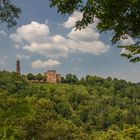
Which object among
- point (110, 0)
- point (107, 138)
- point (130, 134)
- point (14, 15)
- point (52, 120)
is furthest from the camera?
point (130, 134)

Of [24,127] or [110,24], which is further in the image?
A: [24,127]

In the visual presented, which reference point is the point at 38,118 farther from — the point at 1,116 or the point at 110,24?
the point at 110,24

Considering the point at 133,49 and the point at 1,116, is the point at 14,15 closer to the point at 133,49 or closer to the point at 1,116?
the point at 133,49

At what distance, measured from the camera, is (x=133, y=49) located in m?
10.9

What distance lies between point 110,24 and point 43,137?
69.0 meters

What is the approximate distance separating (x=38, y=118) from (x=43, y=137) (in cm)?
321

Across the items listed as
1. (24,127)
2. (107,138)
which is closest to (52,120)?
(24,127)

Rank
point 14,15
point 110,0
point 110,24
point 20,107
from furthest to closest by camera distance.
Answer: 1. point 20,107
2. point 14,15
3. point 110,24
4. point 110,0

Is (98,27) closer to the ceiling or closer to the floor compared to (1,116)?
closer to the ceiling

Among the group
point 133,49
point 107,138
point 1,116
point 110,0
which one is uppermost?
point 110,0

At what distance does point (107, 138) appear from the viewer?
112 m

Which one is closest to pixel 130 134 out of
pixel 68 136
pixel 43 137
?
pixel 68 136

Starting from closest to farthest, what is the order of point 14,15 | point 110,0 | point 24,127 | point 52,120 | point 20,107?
point 110,0
point 14,15
point 20,107
point 24,127
point 52,120

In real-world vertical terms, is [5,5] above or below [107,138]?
above
